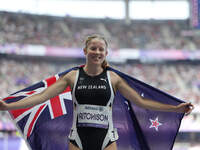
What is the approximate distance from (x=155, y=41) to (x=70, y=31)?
8131 mm

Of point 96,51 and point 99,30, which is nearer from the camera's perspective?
point 96,51

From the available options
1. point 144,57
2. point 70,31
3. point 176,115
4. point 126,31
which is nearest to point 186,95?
point 144,57

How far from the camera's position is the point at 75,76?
3109mm

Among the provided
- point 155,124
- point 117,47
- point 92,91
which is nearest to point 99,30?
point 117,47

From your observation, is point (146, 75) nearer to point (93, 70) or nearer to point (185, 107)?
point (185, 107)

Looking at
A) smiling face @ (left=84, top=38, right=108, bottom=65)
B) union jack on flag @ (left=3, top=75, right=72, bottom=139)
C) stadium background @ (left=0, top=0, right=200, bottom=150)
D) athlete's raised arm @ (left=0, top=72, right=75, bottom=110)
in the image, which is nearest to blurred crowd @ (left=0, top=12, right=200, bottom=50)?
stadium background @ (left=0, top=0, right=200, bottom=150)

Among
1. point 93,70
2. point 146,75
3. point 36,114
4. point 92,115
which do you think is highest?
point 93,70

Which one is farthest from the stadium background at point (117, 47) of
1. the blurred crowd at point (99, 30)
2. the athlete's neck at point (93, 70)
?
the athlete's neck at point (93, 70)

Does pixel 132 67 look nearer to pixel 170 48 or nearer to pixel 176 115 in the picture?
pixel 170 48

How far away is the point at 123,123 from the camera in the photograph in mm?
4000

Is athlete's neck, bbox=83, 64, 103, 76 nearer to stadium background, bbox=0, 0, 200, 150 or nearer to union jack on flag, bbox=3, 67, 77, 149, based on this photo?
union jack on flag, bbox=3, 67, 77, 149

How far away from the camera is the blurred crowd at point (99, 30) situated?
2925 centimetres

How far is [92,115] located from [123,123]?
1.08 metres

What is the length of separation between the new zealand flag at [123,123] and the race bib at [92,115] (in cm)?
77
